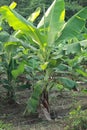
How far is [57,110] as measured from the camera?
795 centimetres

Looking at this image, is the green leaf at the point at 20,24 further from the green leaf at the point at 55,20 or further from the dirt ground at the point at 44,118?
the dirt ground at the point at 44,118

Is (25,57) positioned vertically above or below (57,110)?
above

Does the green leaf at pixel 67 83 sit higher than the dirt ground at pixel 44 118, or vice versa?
the green leaf at pixel 67 83

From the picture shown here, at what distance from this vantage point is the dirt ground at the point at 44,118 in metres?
6.90

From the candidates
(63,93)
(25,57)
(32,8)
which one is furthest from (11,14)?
(32,8)

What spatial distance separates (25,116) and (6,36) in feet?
6.06

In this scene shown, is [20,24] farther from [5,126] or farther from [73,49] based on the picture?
[5,126]

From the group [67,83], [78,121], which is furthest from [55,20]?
[78,121]

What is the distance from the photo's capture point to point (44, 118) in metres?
7.37

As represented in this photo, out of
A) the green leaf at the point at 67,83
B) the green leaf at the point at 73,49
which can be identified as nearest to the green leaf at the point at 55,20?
the green leaf at the point at 73,49

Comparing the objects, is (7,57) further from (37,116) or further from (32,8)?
(32,8)

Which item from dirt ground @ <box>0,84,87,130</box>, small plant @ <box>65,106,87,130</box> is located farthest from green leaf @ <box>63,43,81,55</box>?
dirt ground @ <box>0,84,87,130</box>

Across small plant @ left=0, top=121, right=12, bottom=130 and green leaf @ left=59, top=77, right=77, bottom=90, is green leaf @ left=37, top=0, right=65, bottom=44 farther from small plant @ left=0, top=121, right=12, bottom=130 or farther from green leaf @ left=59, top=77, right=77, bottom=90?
small plant @ left=0, top=121, right=12, bottom=130

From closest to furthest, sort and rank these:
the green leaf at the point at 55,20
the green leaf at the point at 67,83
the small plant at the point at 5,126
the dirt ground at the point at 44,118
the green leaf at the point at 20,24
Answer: the green leaf at the point at 20,24
the small plant at the point at 5,126
the dirt ground at the point at 44,118
the green leaf at the point at 55,20
the green leaf at the point at 67,83
